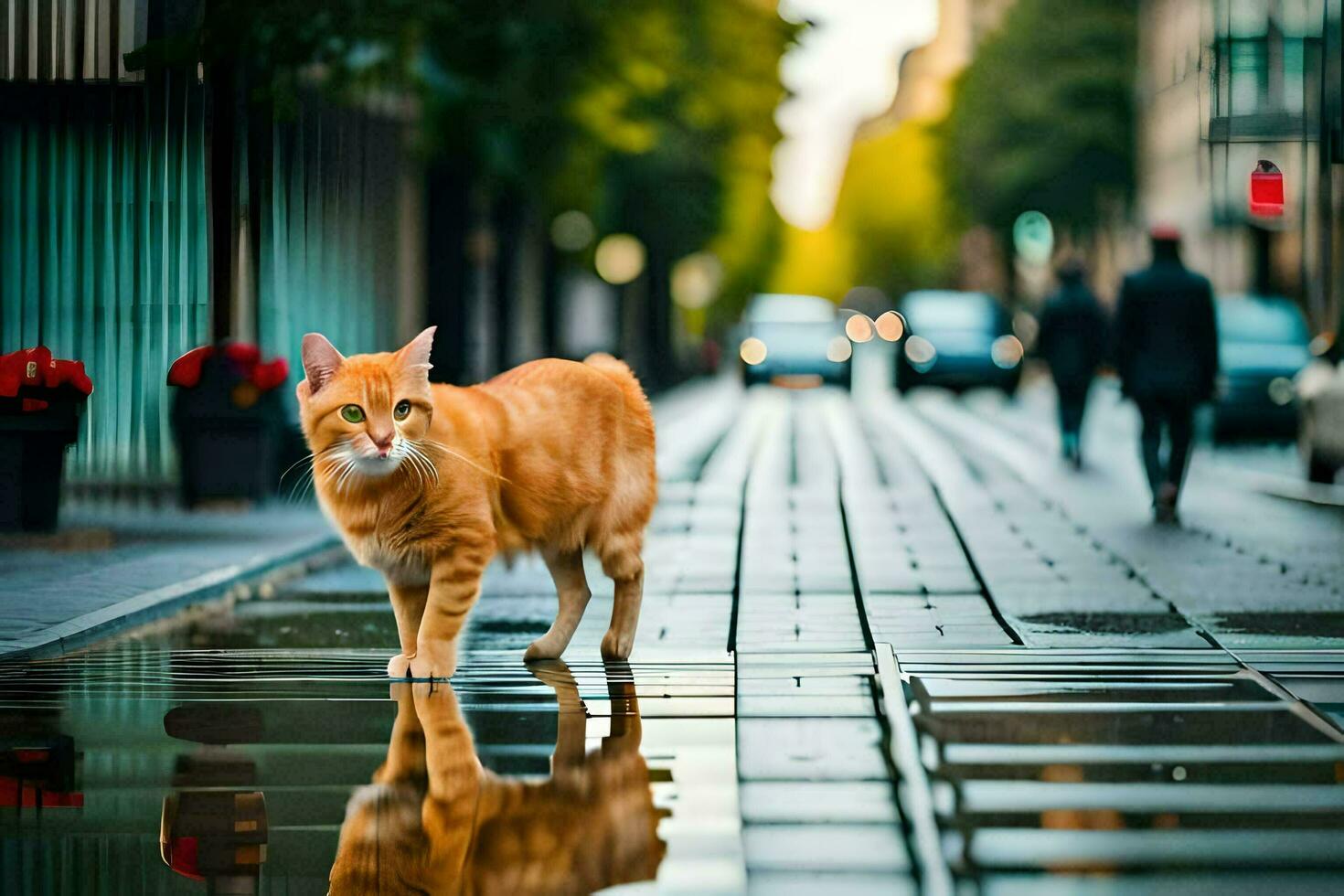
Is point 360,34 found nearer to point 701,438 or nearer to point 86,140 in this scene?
point 86,140

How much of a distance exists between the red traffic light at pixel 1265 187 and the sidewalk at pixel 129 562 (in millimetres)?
6252

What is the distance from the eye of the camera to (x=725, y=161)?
39.3 metres

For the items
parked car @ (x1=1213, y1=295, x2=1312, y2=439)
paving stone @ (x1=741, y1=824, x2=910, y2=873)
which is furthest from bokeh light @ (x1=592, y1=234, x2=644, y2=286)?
paving stone @ (x1=741, y1=824, x2=910, y2=873)

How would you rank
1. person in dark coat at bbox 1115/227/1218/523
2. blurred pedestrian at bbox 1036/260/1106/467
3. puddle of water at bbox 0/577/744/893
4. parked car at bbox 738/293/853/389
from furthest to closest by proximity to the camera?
parked car at bbox 738/293/853/389 < blurred pedestrian at bbox 1036/260/1106/467 < person in dark coat at bbox 1115/227/1218/523 < puddle of water at bbox 0/577/744/893

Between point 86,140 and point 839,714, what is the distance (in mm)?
9432

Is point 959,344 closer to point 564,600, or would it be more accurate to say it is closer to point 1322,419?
point 1322,419

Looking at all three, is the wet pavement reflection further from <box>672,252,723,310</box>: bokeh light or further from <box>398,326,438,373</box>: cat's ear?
<box>672,252,723,310</box>: bokeh light

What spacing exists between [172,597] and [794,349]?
33747 millimetres

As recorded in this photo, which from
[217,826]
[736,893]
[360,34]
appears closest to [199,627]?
[217,826]

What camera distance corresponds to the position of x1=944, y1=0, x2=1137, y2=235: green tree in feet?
196

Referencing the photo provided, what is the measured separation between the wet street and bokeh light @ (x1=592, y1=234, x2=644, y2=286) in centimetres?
2397

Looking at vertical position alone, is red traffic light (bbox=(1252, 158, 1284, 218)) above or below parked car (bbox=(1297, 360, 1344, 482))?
above

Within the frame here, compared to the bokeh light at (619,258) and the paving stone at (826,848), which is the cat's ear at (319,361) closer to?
the paving stone at (826,848)

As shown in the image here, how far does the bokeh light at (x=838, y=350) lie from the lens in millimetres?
44281
